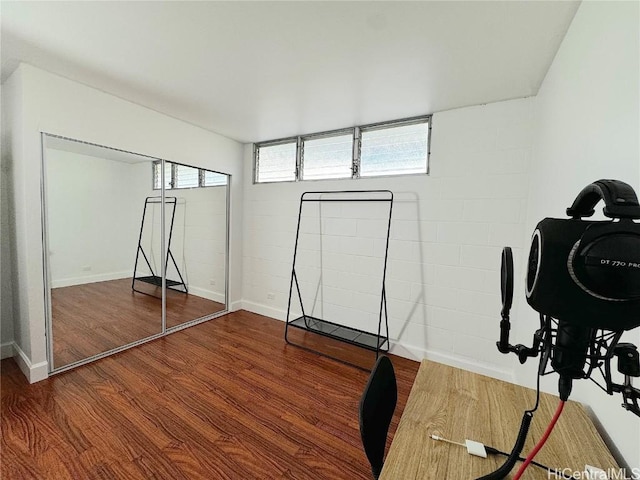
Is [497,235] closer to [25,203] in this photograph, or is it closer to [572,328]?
[572,328]

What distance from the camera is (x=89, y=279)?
2.65 meters

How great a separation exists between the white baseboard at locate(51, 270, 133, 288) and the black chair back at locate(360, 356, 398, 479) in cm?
276

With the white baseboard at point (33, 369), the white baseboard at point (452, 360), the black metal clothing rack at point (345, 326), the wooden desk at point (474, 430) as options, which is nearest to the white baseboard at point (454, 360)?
the white baseboard at point (452, 360)

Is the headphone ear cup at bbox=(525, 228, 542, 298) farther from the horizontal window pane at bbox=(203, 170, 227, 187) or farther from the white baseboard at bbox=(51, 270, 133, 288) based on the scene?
the horizontal window pane at bbox=(203, 170, 227, 187)

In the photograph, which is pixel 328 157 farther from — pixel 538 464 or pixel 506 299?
pixel 538 464

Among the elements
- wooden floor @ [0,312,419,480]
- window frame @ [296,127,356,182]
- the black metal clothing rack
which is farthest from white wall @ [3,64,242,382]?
the black metal clothing rack

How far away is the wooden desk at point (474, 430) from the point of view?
0.75 metres

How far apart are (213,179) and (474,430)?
361cm

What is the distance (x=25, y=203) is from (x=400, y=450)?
296cm

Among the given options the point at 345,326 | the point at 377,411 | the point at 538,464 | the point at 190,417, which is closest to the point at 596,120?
the point at 538,464

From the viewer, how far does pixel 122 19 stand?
5.03 ft

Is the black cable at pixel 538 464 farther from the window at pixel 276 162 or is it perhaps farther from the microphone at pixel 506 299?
the window at pixel 276 162

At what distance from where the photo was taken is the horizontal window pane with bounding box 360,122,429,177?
108 inches

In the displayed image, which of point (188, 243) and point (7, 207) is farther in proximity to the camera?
point (188, 243)
